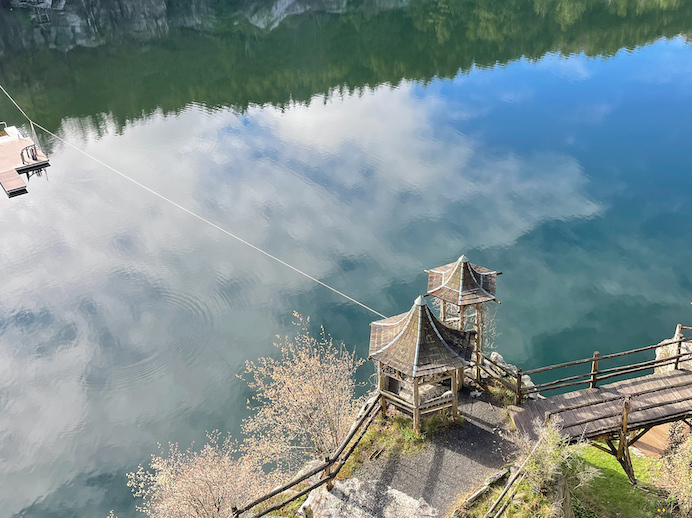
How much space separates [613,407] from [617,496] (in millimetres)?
3176

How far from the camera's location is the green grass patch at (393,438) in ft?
54.1

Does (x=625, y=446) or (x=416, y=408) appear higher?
(x=416, y=408)

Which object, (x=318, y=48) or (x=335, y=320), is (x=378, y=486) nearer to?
(x=335, y=320)

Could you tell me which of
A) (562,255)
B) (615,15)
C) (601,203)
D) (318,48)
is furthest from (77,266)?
(615,15)

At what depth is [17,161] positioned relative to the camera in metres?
30.3

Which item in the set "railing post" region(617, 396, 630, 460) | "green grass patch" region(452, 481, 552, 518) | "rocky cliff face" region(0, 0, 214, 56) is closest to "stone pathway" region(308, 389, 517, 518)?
"green grass patch" region(452, 481, 552, 518)

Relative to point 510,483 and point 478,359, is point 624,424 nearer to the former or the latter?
point 510,483

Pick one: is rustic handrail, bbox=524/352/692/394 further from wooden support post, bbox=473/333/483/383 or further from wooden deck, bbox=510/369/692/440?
wooden support post, bbox=473/333/483/383

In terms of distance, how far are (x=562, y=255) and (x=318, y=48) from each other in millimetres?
51200

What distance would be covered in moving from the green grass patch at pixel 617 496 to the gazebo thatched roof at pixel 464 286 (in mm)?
5360

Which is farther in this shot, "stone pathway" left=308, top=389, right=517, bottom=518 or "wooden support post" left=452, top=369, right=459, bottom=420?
"wooden support post" left=452, top=369, right=459, bottom=420

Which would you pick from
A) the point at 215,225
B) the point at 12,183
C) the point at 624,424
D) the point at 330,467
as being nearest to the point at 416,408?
the point at 330,467

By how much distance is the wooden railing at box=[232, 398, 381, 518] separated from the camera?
14.9 meters

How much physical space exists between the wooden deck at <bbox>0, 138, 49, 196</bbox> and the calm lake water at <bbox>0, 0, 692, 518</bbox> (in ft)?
22.9
